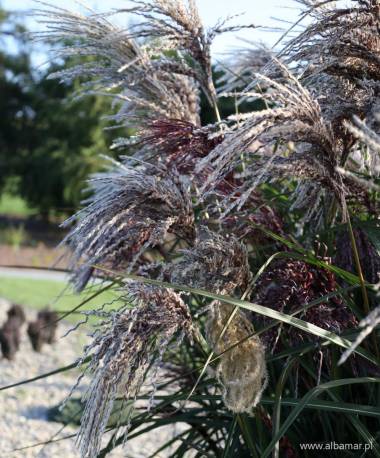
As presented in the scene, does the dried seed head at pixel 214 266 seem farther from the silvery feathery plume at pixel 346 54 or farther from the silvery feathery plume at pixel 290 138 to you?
the silvery feathery plume at pixel 346 54

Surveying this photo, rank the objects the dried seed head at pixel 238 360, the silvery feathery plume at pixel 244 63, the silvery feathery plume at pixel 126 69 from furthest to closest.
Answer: the silvery feathery plume at pixel 244 63 → the silvery feathery plume at pixel 126 69 → the dried seed head at pixel 238 360

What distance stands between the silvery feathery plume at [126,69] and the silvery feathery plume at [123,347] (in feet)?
3.06

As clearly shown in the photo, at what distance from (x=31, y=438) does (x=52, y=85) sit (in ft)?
77.8

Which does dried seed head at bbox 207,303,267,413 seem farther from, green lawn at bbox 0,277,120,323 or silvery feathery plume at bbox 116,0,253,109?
green lawn at bbox 0,277,120,323

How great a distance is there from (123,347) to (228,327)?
35 centimetres

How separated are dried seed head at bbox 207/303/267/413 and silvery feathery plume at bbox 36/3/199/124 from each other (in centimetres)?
89

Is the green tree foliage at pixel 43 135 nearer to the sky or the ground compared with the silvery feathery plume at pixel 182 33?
nearer to the ground

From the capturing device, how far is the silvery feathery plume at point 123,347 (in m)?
1.73

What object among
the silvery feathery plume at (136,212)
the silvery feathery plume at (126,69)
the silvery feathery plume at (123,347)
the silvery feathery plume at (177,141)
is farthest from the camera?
the silvery feathery plume at (126,69)

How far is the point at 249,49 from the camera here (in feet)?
10.0

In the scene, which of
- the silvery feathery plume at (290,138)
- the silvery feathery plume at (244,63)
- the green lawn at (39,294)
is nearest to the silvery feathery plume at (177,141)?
the silvery feathery plume at (290,138)

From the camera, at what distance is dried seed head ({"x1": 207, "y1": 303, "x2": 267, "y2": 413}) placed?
1.87 m

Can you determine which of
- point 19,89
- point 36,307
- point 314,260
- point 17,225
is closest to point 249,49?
point 314,260

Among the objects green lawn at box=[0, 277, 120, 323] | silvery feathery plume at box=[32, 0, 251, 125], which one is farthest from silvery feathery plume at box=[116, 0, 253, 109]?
green lawn at box=[0, 277, 120, 323]
